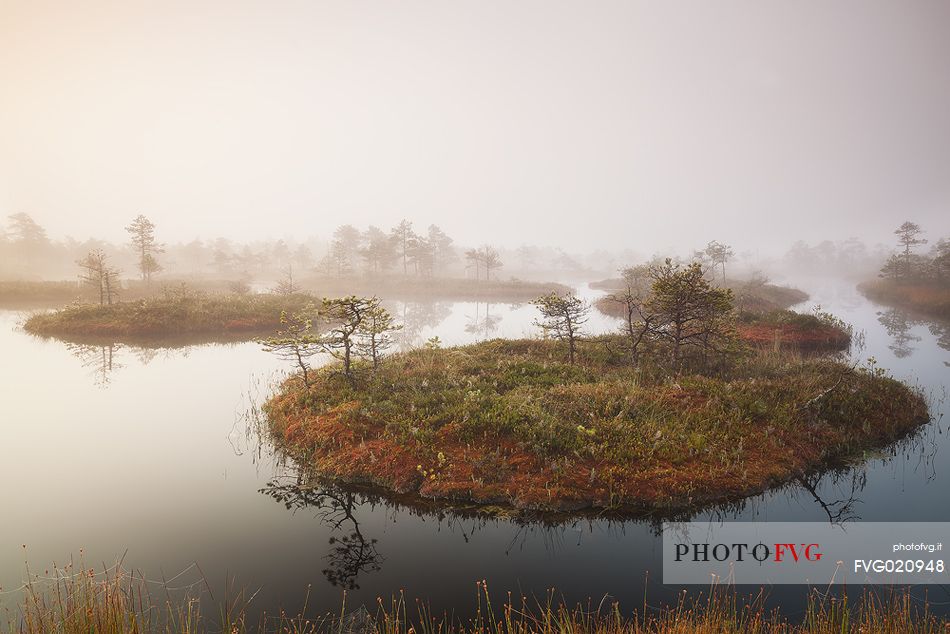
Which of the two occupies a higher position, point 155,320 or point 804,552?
point 155,320

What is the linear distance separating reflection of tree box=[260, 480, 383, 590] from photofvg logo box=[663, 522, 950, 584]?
15.9ft

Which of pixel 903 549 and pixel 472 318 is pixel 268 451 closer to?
Result: pixel 903 549

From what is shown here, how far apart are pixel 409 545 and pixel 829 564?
6884 mm

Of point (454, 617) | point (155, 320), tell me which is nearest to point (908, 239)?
point (454, 617)

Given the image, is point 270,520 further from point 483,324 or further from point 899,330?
point 899,330

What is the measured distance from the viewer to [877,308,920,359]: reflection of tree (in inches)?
880

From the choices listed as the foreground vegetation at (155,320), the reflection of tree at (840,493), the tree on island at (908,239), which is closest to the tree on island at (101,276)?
the foreground vegetation at (155,320)

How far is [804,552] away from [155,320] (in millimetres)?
33601

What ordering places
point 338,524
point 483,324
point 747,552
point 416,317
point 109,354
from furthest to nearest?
point 416,317 < point 483,324 < point 109,354 < point 338,524 < point 747,552

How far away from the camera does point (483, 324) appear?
113ft

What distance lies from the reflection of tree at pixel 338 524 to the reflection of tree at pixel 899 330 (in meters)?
26.4

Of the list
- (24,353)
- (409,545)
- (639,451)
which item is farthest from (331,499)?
(24,353)

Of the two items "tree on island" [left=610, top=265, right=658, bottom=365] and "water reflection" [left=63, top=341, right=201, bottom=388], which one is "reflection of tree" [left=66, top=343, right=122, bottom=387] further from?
"tree on island" [left=610, top=265, right=658, bottom=365]

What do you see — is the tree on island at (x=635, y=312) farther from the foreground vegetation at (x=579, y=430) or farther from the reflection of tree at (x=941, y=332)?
the reflection of tree at (x=941, y=332)
